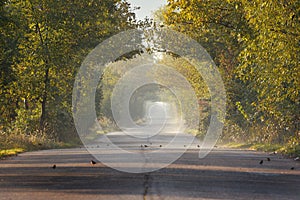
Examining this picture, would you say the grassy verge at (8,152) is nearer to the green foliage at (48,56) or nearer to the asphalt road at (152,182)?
the green foliage at (48,56)

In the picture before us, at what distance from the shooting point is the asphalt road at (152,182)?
10719 mm

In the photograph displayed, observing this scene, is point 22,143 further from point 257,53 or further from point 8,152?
point 257,53

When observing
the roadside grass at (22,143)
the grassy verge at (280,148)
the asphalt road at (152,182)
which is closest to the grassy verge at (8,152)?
the roadside grass at (22,143)

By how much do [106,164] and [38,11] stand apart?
48.5 feet

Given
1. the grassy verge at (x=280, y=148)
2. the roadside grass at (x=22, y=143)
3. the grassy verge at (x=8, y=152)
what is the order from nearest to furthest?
1. the grassy verge at (x=8, y=152)
2. the grassy verge at (x=280, y=148)
3. the roadside grass at (x=22, y=143)

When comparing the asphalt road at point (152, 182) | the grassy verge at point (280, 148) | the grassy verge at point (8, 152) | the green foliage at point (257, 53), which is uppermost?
the green foliage at point (257, 53)

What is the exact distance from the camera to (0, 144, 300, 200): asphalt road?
10.7 m

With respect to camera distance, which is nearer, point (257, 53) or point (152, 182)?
point (152, 182)

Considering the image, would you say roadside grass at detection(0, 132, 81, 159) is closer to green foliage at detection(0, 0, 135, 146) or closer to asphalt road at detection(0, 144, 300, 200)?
green foliage at detection(0, 0, 135, 146)

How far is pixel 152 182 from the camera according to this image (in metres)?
12.6

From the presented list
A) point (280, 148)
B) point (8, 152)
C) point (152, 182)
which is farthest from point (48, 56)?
point (152, 182)

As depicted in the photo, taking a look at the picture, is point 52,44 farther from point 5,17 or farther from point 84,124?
point 84,124

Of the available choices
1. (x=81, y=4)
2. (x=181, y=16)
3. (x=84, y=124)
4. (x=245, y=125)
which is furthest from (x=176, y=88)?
(x=181, y=16)

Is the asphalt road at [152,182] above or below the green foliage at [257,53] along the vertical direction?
below
